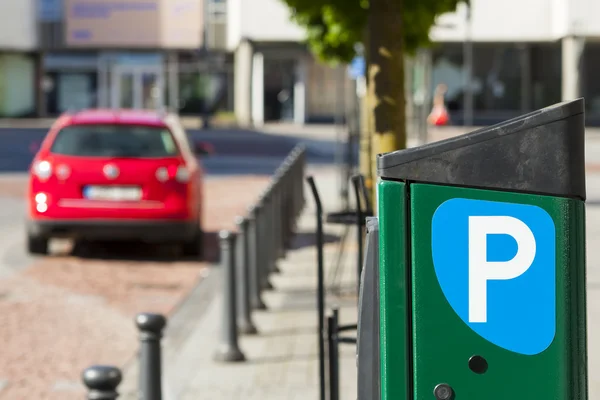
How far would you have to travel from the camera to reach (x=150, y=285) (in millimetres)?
11250

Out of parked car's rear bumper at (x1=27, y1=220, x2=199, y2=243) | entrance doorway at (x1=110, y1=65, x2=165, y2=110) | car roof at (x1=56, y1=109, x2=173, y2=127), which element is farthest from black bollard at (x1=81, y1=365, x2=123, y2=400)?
A: entrance doorway at (x1=110, y1=65, x2=165, y2=110)

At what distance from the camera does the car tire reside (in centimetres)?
1296

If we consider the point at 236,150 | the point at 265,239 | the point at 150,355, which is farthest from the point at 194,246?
the point at 236,150

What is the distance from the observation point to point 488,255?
2539 mm

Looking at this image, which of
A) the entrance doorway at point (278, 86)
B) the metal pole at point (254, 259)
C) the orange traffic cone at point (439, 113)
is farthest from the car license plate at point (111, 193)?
the entrance doorway at point (278, 86)

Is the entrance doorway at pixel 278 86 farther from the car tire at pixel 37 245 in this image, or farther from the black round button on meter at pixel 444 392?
the black round button on meter at pixel 444 392

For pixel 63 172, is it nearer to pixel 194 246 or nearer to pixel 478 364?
pixel 194 246

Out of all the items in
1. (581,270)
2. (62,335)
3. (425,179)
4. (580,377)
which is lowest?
(62,335)

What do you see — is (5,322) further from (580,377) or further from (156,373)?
(580,377)

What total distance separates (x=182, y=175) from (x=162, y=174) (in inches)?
8.0

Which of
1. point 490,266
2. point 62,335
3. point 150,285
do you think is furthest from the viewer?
point 150,285

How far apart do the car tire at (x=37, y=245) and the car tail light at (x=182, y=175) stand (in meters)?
1.41

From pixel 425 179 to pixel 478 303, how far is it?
254 mm

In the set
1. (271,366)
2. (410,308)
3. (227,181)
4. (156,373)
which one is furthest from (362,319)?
(227,181)
